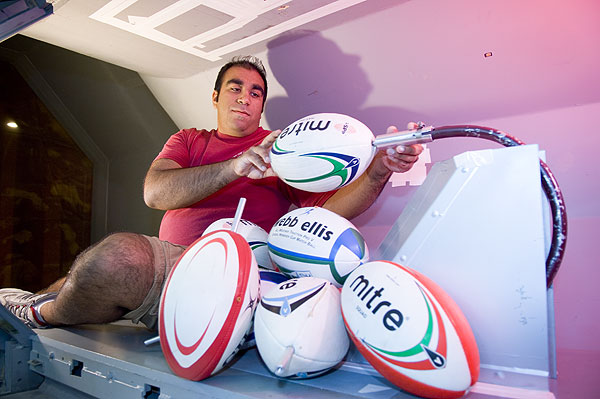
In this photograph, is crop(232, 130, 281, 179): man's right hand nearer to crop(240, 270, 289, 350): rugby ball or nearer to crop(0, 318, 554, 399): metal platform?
crop(240, 270, 289, 350): rugby ball

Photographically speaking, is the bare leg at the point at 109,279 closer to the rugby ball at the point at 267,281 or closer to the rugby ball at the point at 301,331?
the rugby ball at the point at 267,281

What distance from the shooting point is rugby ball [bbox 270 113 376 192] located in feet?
3.50

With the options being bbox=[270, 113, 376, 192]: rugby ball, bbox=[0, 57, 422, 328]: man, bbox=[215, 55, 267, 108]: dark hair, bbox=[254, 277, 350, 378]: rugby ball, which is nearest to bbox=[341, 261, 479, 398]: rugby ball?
bbox=[254, 277, 350, 378]: rugby ball

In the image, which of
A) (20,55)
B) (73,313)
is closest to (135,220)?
(20,55)

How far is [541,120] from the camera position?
1380 mm

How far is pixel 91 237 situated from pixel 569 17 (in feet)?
9.54

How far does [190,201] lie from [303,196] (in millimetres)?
488

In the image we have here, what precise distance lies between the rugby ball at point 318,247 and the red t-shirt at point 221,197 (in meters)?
0.49

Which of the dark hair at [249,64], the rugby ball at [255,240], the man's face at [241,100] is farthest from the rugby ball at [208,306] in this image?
the dark hair at [249,64]

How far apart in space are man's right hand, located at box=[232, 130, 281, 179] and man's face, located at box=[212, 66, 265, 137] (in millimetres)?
578

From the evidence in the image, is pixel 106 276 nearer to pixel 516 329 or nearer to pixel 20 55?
pixel 516 329

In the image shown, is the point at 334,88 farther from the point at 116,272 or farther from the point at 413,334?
the point at 413,334

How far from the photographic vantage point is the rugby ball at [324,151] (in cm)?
107

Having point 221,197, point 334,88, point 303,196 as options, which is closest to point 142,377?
point 221,197
